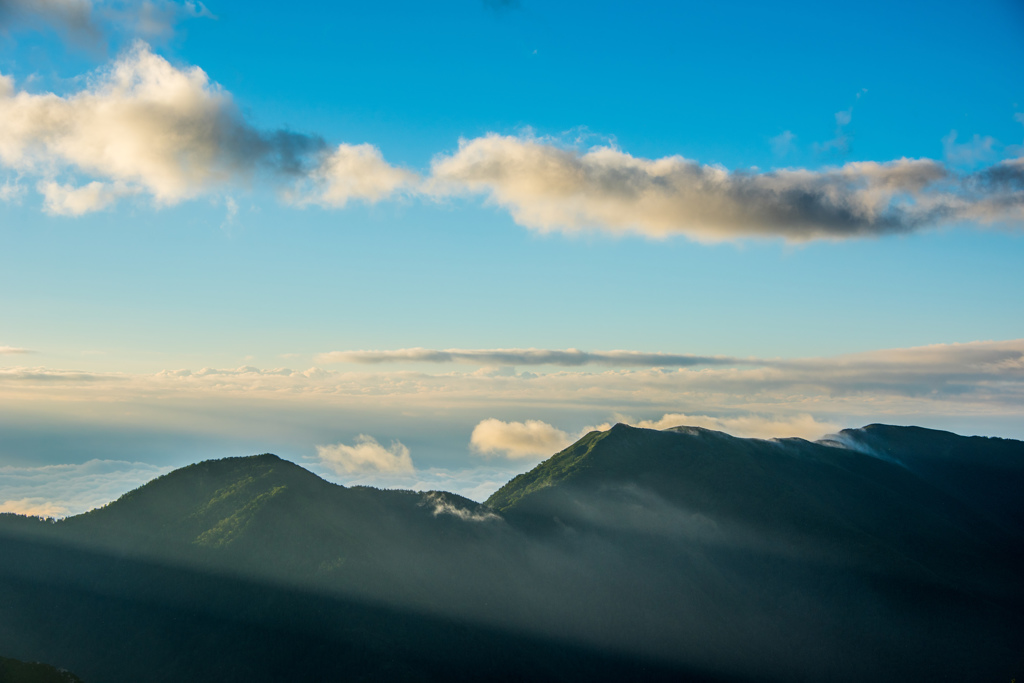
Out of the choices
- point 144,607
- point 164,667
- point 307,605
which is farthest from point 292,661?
point 144,607

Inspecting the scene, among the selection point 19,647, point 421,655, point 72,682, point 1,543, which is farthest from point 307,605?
point 1,543

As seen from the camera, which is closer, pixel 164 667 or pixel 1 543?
pixel 164 667

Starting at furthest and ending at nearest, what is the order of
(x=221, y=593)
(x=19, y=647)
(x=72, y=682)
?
(x=221, y=593), (x=19, y=647), (x=72, y=682)

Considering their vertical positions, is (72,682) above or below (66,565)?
below

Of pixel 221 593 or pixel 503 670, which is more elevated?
pixel 221 593

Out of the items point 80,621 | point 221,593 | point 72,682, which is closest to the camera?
point 72,682

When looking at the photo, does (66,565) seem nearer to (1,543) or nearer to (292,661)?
(1,543)

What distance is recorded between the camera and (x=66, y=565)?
195 metres

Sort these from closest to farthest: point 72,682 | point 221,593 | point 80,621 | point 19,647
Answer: point 72,682, point 19,647, point 80,621, point 221,593

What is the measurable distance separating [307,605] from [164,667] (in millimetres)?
38756

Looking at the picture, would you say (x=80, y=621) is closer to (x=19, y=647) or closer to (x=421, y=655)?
(x=19, y=647)

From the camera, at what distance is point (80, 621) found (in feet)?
586

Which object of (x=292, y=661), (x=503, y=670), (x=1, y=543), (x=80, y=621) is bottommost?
(x=503, y=670)

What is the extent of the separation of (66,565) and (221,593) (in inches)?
1933
